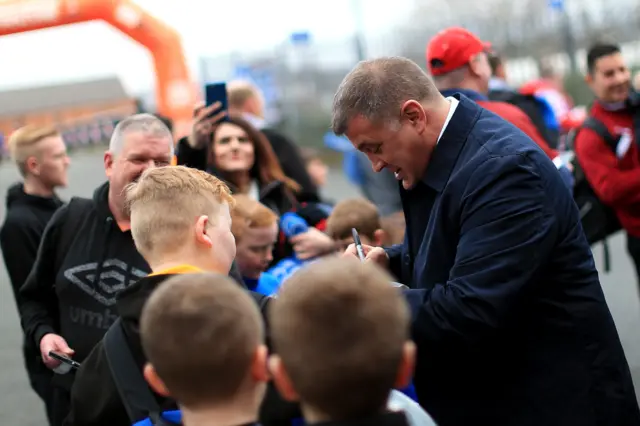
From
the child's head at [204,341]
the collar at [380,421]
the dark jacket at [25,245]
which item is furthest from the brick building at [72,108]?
the collar at [380,421]

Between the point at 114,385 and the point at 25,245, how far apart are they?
2.21 meters

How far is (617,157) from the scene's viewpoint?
5.58m

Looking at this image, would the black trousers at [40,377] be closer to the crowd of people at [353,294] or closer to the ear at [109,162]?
the crowd of people at [353,294]

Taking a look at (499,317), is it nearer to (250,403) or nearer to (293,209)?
(250,403)

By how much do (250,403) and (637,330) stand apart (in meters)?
5.61

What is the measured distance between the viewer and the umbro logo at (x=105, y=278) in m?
3.38

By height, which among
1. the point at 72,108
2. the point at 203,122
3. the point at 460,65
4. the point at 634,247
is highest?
the point at 460,65

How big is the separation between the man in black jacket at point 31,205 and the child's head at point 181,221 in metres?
1.47

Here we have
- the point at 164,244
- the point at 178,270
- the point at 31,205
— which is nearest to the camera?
the point at 178,270

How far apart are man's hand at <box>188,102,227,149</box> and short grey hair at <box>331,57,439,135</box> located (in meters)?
1.87

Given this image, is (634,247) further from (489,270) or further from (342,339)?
(342,339)

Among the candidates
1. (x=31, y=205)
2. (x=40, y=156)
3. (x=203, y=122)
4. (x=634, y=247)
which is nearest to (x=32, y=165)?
(x=40, y=156)

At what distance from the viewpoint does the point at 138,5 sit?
509 inches

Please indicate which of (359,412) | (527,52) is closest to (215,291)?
(359,412)
